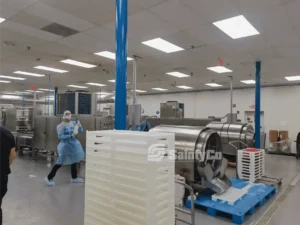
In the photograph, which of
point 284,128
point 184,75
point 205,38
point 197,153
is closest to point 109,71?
point 184,75

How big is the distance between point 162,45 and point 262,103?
23.5ft

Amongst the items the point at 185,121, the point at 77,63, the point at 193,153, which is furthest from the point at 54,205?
the point at 77,63

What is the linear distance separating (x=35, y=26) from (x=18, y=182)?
284 centimetres

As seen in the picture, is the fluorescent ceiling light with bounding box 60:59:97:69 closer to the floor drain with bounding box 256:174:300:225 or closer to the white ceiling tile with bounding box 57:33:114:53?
the white ceiling tile with bounding box 57:33:114:53

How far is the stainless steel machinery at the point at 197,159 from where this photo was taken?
3035 mm

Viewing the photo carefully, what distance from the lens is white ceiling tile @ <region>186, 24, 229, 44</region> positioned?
12.5 feet

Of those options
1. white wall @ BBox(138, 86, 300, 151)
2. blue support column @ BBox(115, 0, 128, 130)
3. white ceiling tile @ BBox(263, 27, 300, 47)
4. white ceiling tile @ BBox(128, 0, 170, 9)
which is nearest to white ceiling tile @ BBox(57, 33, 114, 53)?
white ceiling tile @ BBox(128, 0, 170, 9)

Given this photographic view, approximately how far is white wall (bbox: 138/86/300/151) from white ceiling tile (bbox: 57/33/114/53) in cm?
766

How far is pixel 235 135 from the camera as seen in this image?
5184mm

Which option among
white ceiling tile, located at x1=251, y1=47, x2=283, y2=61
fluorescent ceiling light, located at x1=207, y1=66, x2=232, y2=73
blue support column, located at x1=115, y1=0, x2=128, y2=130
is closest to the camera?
blue support column, located at x1=115, y1=0, x2=128, y2=130

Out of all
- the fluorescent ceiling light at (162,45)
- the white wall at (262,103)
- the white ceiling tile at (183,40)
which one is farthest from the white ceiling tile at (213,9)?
the white wall at (262,103)

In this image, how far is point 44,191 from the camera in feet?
11.9

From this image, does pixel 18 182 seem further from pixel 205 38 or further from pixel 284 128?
pixel 284 128

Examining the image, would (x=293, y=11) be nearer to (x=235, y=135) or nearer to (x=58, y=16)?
(x=235, y=135)
